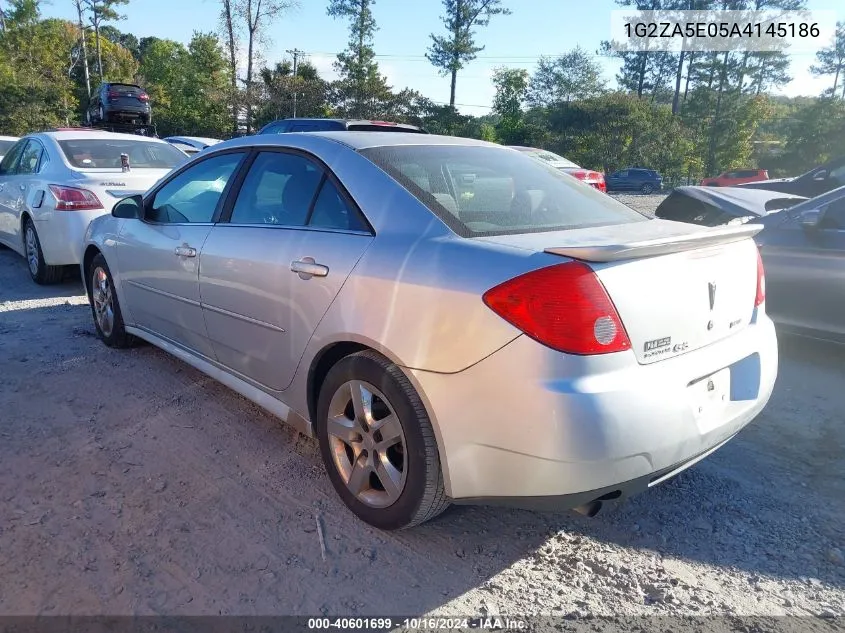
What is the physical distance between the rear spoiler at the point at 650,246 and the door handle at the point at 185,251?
2.14m

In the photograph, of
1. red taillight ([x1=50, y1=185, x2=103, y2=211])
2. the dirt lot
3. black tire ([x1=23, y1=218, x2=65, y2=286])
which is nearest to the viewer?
the dirt lot

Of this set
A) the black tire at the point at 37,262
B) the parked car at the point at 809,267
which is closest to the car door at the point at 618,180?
the parked car at the point at 809,267

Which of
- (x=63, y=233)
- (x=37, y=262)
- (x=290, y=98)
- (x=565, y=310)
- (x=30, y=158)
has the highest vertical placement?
(x=290, y=98)

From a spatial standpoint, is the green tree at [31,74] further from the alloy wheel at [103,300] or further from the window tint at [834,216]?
the window tint at [834,216]

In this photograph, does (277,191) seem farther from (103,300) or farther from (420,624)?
(103,300)

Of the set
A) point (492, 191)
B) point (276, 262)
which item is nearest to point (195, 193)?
point (276, 262)

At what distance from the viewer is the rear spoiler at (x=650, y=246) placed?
2.04 meters

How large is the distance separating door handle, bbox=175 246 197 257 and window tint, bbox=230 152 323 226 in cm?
33

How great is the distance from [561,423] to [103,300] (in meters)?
3.99

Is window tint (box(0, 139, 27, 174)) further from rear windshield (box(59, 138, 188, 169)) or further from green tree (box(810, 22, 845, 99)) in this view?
green tree (box(810, 22, 845, 99))

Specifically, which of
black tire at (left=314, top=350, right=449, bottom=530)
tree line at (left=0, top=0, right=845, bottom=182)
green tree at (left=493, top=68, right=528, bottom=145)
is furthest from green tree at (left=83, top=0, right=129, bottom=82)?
black tire at (left=314, top=350, right=449, bottom=530)

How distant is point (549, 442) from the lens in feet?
6.50

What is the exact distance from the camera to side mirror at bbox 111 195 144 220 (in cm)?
408

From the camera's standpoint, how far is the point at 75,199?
Answer: 611 cm
